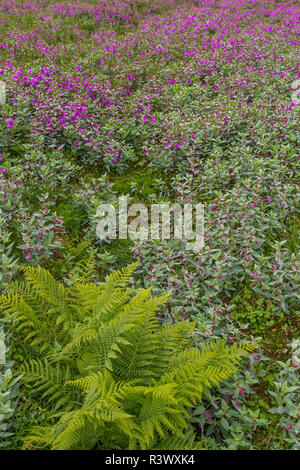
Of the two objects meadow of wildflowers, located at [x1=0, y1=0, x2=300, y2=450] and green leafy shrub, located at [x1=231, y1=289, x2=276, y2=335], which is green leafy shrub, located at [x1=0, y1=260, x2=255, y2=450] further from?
green leafy shrub, located at [x1=231, y1=289, x2=276, y2=335]

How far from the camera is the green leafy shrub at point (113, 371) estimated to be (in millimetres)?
2648

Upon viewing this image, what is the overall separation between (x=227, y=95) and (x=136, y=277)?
5.64 m

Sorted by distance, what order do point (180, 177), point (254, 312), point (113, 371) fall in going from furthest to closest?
point (180, 177), point (254, 312), point (113, 371)

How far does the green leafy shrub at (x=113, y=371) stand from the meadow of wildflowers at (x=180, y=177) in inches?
11.5

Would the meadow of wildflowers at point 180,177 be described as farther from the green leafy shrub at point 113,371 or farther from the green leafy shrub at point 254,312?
the green leafy shrub at point 113,371

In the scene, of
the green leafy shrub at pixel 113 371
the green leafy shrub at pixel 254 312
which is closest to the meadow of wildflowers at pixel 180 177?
the green leafy shrub at pixel 254 312

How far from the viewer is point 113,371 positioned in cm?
319

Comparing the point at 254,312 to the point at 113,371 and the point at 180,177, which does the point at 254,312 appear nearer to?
the point at 113,371

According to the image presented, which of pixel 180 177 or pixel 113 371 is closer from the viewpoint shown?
pixel 113 371

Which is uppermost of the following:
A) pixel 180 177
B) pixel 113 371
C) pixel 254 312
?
pixel 180 177

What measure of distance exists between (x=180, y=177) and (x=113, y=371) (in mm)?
4124

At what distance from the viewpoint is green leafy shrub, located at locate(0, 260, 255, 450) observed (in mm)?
2648

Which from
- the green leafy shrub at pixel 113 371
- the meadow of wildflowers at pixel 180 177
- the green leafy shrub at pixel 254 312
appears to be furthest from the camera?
the green leafy shrub at pixel 254 312

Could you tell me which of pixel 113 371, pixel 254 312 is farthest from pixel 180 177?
pixel 113 371
